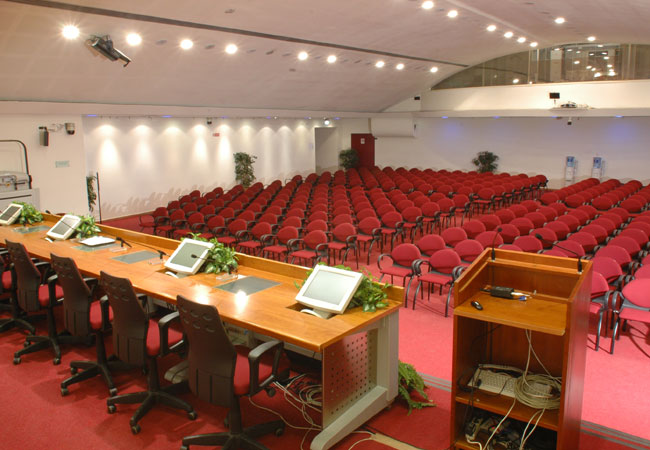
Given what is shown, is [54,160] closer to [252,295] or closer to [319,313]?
[252,295]

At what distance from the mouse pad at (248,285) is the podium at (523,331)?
6.42 ft

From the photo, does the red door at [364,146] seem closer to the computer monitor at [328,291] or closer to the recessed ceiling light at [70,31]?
the recessed ceiling light at [70,31]

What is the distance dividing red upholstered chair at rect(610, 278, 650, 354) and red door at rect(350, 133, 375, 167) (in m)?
18.8

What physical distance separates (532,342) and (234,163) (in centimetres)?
1593

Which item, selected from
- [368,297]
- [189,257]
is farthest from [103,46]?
[368,297]

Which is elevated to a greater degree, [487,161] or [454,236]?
[487,161]

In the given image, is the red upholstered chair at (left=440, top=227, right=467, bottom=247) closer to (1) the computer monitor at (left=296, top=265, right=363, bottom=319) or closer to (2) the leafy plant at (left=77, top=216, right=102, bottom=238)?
(1) the computer monitor at (left=296, top=265, right=363, bottom=319)

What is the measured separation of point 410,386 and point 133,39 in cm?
799

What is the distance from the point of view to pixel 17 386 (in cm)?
493

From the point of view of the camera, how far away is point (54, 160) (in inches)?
484

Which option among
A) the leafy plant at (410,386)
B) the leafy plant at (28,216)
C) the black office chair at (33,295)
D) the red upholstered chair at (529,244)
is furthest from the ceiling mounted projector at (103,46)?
the red upholstered chair at (529,244)

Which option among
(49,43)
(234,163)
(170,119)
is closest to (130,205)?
(170,119)

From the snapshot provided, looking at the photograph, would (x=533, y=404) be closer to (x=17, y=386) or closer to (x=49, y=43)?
(x=17, y=386)

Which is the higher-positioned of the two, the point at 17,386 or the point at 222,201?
the point at 222,201
